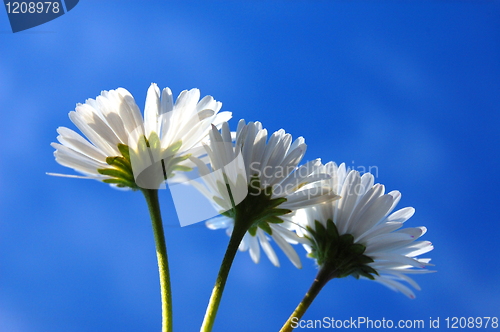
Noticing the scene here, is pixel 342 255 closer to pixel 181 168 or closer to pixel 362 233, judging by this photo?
pixel 362 233

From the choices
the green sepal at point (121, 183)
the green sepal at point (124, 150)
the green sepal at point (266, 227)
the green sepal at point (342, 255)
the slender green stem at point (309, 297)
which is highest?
the green sepal at point (124, 150)

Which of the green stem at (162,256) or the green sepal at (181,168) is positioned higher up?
the green sepal at (181,168)

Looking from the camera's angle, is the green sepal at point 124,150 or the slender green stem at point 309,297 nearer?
the slender green stem at point 309,297

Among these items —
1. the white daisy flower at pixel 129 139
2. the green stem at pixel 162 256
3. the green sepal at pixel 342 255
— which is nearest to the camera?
the green stem at pixel 162 256

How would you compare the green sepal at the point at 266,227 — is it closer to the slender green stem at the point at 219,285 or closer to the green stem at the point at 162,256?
the slender green stem at the point at 219,285

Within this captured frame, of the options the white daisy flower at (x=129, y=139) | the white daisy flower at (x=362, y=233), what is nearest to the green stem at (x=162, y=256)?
the white daisy flower at (x=129, y=139)

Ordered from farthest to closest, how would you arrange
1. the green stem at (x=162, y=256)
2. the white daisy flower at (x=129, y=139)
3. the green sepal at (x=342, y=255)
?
the green sepal at (x=342, y=255) → the white daisy flower at (x=129, y=139) → the green stem at (x=162, y=256)

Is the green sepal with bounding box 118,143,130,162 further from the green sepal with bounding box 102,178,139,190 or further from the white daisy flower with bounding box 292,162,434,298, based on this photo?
the white daisy flower with bounding box 292,162,434,298
